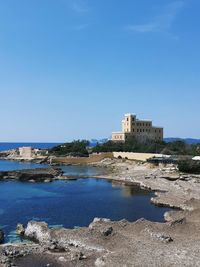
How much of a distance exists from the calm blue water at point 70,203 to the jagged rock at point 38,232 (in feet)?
4.30

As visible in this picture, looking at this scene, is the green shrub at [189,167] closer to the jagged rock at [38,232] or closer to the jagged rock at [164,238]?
the jagged rock at [38,232]

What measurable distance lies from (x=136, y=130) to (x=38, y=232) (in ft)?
391

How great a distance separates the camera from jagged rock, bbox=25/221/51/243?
116 ft

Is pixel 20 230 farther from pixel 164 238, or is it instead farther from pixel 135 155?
pixel 135 155

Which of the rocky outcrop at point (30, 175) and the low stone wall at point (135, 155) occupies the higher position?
the low stone wall at point (135, 155)

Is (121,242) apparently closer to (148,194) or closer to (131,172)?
(148,194)

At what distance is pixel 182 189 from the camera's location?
61.9 metres

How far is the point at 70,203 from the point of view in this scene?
5634 centimetres

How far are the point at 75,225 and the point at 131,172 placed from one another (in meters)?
49.7

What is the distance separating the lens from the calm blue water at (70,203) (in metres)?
45.6

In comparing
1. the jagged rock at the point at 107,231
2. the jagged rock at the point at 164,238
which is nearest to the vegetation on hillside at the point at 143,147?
the jagged rock at the point at 107,231

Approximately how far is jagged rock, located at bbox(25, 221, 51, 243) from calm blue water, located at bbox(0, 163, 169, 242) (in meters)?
1.31

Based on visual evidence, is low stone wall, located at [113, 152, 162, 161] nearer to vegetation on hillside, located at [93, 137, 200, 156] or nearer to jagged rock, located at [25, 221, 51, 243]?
vegetation on hillside, located at [93, 137, 200, 156]

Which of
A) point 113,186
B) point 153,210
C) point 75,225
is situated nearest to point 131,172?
point 113,186
